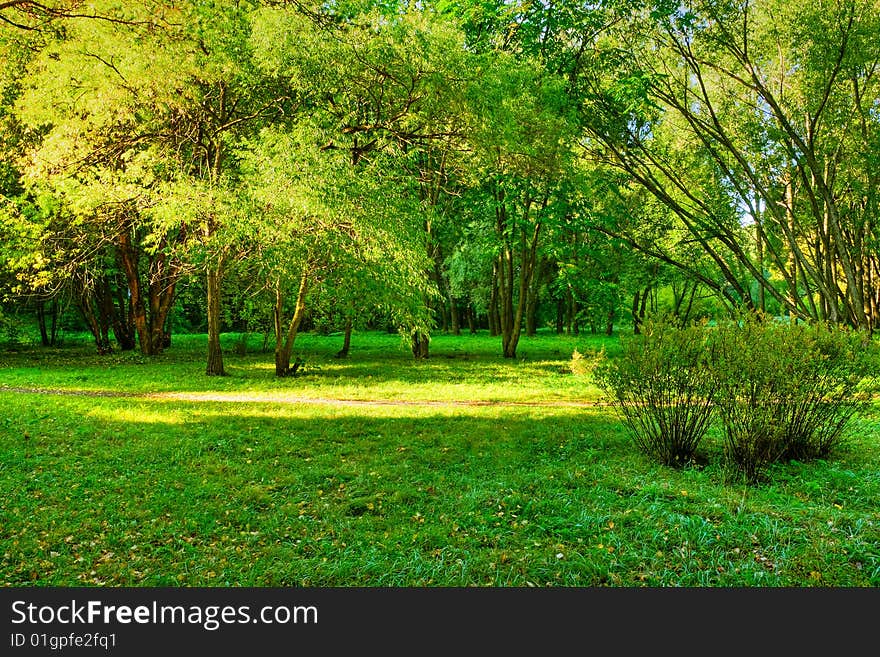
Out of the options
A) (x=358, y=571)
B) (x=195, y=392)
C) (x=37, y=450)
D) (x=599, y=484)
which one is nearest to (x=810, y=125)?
(x=599, y=484)

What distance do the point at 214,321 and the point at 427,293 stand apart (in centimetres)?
596

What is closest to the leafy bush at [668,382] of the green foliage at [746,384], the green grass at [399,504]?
the green foliage at [746,384]

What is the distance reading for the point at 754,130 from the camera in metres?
14.7

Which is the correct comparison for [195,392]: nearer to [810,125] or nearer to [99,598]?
[99,598]

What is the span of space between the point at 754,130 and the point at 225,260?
13976mm

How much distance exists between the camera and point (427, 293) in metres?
15.5

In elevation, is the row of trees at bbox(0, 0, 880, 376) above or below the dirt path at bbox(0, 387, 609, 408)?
above

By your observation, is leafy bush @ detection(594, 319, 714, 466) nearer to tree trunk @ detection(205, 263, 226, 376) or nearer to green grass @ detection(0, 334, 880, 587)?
green grass @ detection(0, 334, 880, 587)

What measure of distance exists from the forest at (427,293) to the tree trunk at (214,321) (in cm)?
12

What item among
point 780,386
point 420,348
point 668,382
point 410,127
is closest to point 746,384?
point 780,386

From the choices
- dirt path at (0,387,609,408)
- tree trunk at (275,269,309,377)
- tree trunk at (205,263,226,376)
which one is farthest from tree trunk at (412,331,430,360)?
dirt path at (0,387,609,408)

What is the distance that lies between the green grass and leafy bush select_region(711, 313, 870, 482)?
1.15ft

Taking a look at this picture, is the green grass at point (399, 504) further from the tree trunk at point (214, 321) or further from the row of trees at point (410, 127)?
the tree trunk at point (214, 321)

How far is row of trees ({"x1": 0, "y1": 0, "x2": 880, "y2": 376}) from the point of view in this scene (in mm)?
12484
